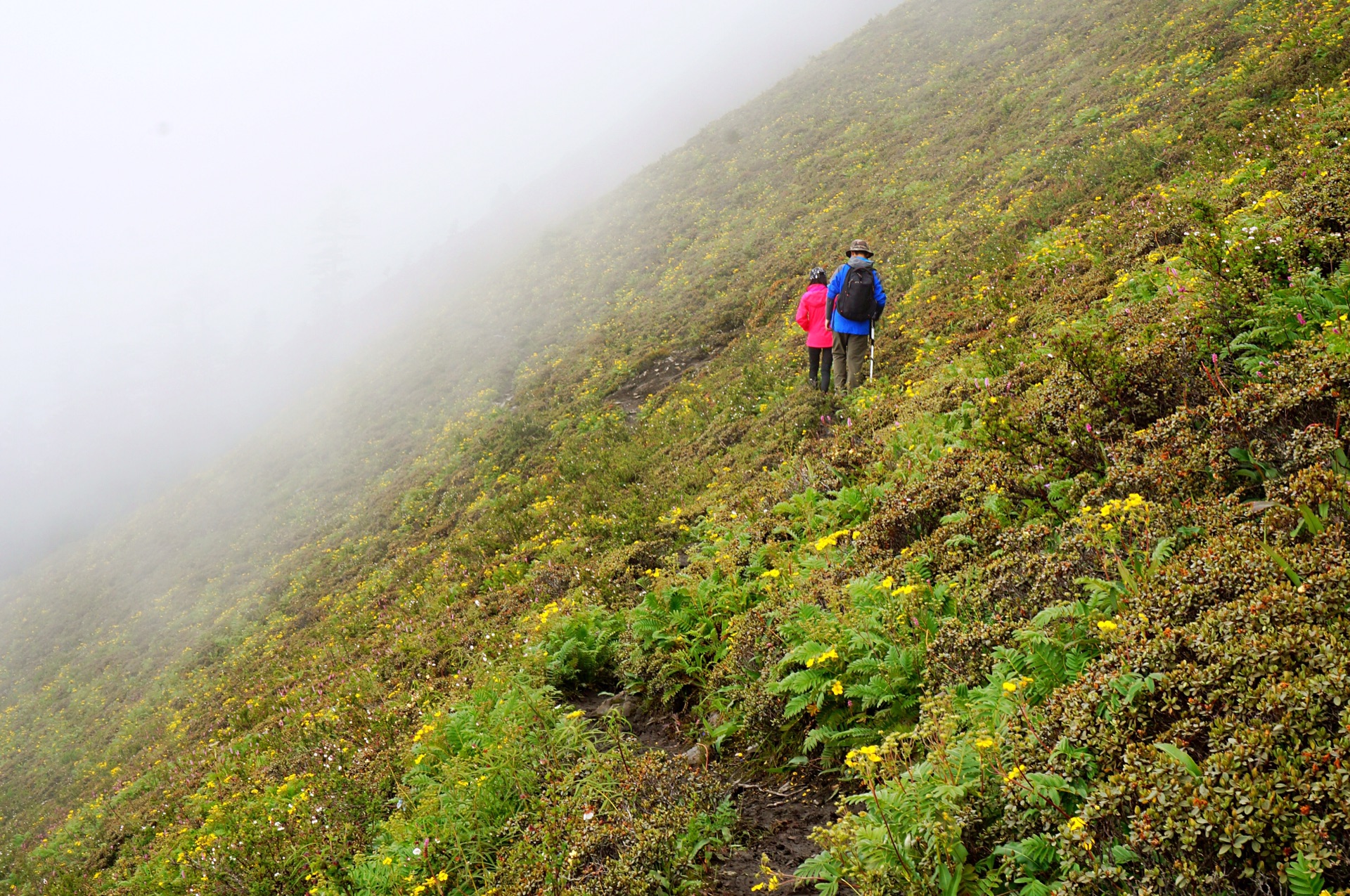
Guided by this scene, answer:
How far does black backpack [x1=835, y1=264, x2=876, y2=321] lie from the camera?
10.9 meters

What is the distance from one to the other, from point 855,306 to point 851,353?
76 cm

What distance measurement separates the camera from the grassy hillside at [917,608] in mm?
2715

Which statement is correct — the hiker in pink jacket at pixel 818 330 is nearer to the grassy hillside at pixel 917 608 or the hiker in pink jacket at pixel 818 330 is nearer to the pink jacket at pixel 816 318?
the pink jacket at pixel 816 318

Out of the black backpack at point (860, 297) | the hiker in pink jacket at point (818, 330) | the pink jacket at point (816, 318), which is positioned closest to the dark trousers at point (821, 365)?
the hiker in pink jacket at point (818, 330)

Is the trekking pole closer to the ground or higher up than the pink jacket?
closer to the ground

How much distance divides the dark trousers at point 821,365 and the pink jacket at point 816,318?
14 centimetres

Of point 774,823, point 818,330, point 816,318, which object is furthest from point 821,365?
point 774,823

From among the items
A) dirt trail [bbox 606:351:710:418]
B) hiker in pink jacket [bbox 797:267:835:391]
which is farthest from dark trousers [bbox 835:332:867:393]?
dirt trail [bbox 606:351:710:418]

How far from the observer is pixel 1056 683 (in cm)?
335

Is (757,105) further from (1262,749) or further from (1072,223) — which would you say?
(1262,749)

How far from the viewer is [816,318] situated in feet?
38.4

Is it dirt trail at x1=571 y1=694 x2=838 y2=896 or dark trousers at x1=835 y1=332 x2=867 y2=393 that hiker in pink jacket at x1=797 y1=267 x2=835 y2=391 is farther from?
dirt trail at x1=571 y1=694 x2=838 y2=896

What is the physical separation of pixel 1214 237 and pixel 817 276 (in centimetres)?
631

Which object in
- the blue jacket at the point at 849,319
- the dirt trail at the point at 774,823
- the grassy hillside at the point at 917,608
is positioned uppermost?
the blue jacket at the point at 849,319
